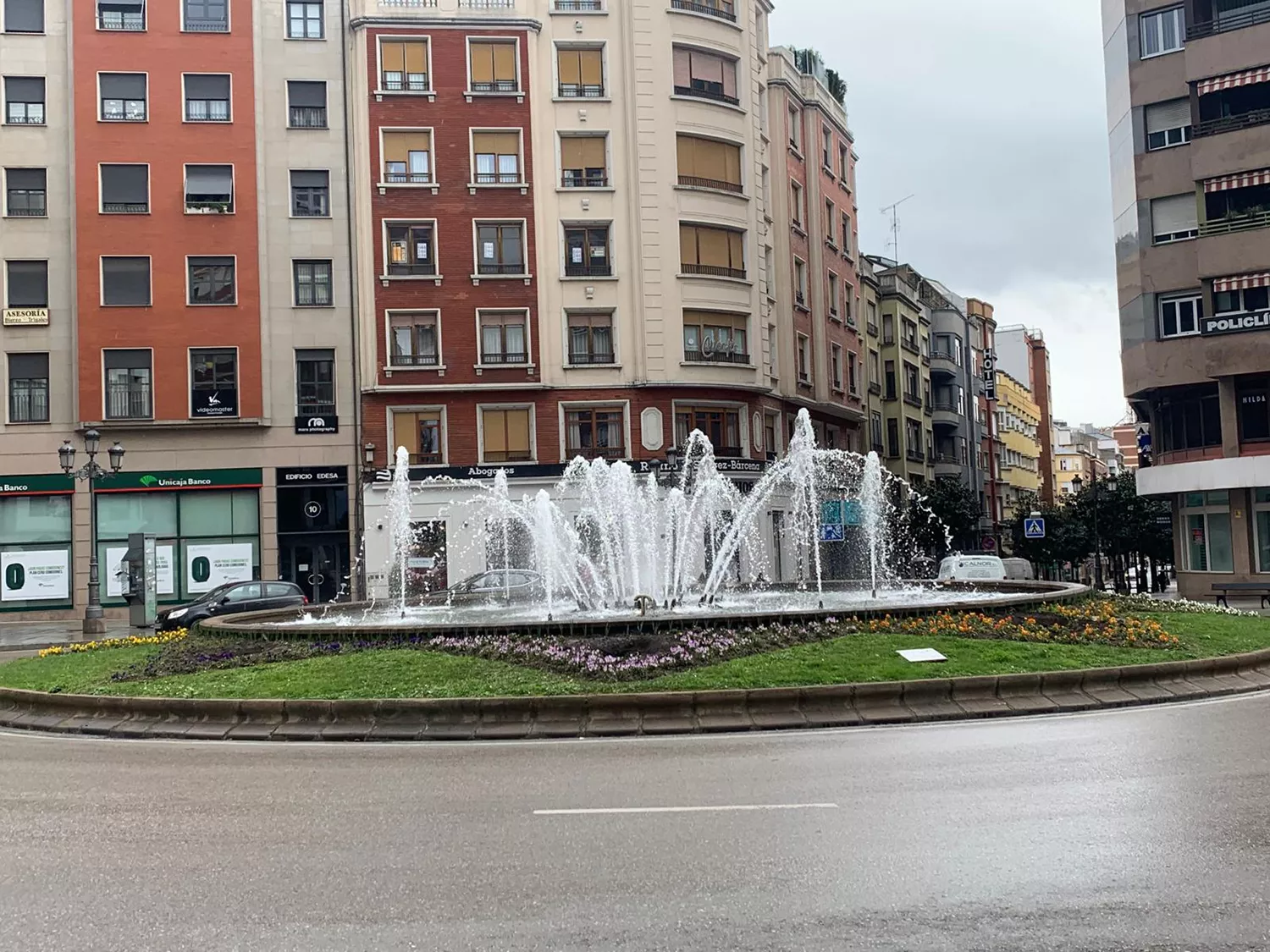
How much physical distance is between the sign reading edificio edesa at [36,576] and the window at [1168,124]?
132 feet

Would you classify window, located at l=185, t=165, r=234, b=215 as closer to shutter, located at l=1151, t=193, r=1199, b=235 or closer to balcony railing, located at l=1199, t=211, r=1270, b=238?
shutter, located at l=1151, t=193, r=1199, b=235

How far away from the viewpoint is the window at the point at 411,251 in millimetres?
42688

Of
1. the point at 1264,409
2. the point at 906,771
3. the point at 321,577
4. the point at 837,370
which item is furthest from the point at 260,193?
the point at 906,771

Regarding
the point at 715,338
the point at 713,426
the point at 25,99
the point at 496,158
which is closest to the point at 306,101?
the point at 496,158

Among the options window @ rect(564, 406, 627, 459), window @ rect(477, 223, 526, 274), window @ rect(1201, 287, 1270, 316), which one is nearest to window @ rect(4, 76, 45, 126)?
window @ rect(477, 223, 526, 274)

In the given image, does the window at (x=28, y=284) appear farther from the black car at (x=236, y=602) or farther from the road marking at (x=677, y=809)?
the road marking at (x=677, y=809)

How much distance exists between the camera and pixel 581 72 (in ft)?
145

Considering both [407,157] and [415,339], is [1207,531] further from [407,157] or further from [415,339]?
[407,157]

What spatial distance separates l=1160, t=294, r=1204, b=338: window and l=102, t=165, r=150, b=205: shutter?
1383 inches

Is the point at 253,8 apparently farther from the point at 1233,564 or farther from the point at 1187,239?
the point at 1233,564

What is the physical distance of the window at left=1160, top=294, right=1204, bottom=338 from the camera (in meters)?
44.1

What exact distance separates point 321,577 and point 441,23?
19173 millimetres

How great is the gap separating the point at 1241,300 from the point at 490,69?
87.2 feet

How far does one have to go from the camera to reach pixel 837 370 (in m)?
55.8
